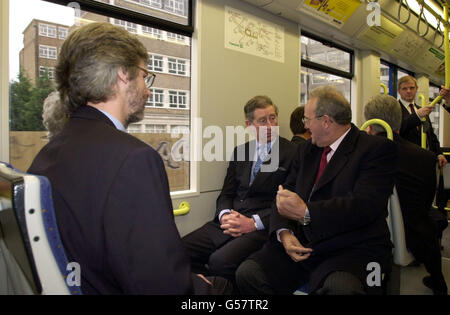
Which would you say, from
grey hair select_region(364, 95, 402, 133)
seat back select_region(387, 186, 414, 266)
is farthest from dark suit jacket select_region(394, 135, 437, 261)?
seat back select_region(387, 186, 414, 266)

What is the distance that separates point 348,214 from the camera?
1660 millimetres

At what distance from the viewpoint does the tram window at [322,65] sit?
399 centimetres

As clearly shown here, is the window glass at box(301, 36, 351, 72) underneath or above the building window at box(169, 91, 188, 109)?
above

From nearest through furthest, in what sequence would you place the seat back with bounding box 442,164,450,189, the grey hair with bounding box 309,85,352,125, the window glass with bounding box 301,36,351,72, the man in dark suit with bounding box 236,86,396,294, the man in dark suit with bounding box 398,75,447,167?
the man in dark suit with bounding box 236,86,396,294 < the grey hair with bounding box 309,85,352,125 < the man in dark suit with bounding box 398,75,447,167 < the window glass with bounding box 301,36,351,72 < the seat back with bounding box 442,164,450,189

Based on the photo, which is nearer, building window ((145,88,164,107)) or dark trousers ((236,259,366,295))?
dark trousers ((236,259,366,295))

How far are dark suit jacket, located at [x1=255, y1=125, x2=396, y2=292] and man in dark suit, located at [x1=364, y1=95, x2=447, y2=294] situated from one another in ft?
1.47

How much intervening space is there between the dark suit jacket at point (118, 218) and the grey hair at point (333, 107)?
1297 mm

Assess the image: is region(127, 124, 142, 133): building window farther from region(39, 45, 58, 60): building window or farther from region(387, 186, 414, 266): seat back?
region(387, 186, 414, 266): seat back

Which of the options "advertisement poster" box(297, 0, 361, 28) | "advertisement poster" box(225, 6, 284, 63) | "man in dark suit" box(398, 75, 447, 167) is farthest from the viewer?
"man in dark suit" box(398, 75, 447, 167)

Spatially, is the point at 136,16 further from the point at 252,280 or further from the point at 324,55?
the point at 324,55

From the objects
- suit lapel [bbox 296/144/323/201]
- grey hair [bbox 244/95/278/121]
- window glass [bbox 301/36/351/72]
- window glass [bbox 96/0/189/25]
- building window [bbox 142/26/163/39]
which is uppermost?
window glass [bbox 301/36/351/72]

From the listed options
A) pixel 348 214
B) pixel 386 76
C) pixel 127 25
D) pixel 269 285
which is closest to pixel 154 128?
pixel 127 25

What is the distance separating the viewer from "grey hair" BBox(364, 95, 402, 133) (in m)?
2.19
